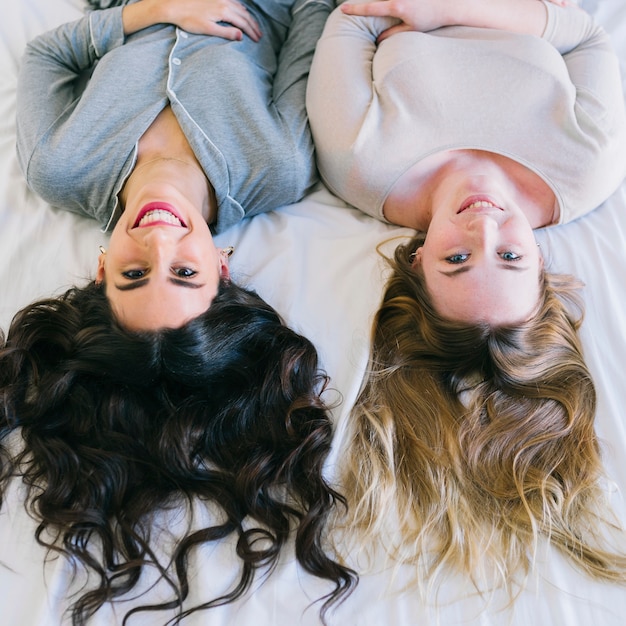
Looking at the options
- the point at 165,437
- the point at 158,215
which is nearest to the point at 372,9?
the point at 158,215

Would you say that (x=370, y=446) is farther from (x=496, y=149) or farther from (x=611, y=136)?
(x=611, y=136)

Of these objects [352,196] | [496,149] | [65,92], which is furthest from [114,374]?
[496,149]

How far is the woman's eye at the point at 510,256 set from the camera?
1156 mm

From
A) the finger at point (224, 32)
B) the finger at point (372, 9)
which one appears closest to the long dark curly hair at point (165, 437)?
the finger at point (224, 32)

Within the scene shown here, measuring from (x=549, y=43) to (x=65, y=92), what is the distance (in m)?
1.12

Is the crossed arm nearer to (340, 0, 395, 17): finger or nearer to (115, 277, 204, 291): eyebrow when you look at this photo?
(340, 0, 395, 17): finger

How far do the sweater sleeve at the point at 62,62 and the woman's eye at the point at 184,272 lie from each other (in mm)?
527

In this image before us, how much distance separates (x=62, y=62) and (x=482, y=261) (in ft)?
3.57

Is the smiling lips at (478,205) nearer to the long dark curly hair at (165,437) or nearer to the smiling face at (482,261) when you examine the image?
the smiling face at (482,261)

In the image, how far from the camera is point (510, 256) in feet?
3.80

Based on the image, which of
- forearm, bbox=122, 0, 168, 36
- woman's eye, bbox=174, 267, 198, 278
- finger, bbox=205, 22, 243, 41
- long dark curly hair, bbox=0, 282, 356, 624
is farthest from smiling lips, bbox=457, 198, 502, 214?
forearm, bbox=122, 0, 168, 36

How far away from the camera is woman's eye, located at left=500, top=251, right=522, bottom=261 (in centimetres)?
116

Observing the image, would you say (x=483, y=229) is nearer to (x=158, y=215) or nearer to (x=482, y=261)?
(x=482, y=261)

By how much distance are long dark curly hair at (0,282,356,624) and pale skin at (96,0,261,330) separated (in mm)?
32
